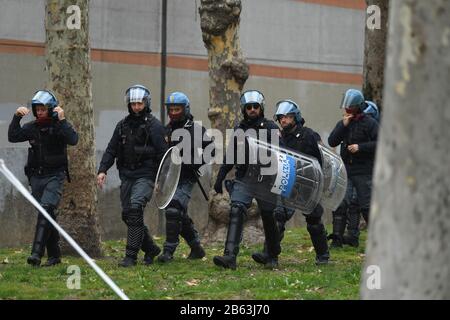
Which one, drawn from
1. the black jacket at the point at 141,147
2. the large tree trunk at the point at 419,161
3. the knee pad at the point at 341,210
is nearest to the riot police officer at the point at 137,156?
the black jacket at the point at 141,147

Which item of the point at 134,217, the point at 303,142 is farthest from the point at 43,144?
the point at 303,142

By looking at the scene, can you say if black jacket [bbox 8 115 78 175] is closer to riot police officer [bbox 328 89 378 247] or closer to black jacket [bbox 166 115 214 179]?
black jacket [bbox 166 115 214 179]

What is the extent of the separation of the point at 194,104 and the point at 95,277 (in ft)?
26.7

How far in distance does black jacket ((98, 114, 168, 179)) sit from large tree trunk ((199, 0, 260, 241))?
8.61 ft

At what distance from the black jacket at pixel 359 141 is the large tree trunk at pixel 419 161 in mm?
7705

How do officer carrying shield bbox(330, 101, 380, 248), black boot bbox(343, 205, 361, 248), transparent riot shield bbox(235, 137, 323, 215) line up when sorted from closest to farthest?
transparent riot shield bbox(235, 137, 323, 215) → officer carrying shield bbox(330, 101, 380, 248) → black boot bbox(343, 205, 361, 248)

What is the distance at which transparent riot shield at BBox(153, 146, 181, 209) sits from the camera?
485 inches

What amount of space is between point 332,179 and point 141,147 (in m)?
2.27

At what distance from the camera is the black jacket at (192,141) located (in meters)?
12.6

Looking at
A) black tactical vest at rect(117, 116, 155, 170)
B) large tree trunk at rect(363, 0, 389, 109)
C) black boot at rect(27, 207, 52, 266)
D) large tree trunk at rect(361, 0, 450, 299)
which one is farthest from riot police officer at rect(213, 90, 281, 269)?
large tree trunk at rect(361, 0, 450, 299)

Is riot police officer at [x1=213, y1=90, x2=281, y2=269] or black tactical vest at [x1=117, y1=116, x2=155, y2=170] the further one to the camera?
black tactical vest at [x1=117, y1=116, x2=155, y2=170]
